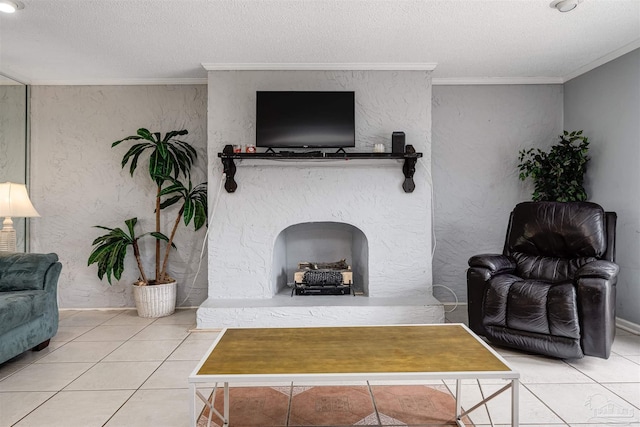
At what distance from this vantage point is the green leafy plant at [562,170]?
3.70m

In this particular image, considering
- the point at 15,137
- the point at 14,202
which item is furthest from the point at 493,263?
the point at 15,137

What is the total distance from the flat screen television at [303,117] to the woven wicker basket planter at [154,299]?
1.72m

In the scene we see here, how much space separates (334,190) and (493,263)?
1.51 meters

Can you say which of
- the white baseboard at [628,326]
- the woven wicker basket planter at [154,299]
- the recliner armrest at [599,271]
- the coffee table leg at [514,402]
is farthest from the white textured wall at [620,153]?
the woven wicker basket planter at [154,299]

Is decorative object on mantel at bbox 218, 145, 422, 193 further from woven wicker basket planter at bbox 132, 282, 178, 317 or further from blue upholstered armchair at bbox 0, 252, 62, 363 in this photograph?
blue upholstered armchair at bbox 0, 252, 62, 363

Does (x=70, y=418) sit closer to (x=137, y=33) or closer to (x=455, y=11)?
(x=137, y=33)

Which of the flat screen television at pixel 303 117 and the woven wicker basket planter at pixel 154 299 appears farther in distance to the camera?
the woven wicker basket planter at pixel 154 299

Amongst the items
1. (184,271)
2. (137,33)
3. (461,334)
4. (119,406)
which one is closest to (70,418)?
(119,406)

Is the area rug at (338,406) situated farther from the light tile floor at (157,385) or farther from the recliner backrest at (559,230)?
the recliner backrest at (559,230)

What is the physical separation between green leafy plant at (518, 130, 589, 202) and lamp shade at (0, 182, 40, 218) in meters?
4.60

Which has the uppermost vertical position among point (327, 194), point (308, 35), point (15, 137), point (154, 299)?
point (308, 35)

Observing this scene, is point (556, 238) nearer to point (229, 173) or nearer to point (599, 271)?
point (599, 271)

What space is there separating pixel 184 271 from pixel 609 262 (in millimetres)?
3781

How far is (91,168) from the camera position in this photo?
4.18 m
